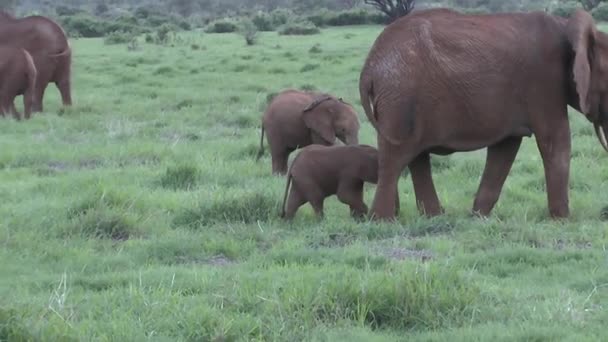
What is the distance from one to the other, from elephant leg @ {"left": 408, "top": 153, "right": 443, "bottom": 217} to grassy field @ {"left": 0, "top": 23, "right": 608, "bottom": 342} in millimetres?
132

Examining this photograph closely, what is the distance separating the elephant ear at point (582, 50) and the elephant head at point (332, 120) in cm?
259

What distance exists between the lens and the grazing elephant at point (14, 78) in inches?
605

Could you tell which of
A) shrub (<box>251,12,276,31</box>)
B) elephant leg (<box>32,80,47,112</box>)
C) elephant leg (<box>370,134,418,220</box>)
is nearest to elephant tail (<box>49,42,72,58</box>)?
elephant leg (<box>32,80,47,112</box>)

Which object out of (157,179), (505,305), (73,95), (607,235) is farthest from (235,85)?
(505,305)

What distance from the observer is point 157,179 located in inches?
404

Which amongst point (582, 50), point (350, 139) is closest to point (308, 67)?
point (350, 139)

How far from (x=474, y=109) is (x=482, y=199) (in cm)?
89

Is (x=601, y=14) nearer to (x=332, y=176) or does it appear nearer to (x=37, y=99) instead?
(x=37, y=99)

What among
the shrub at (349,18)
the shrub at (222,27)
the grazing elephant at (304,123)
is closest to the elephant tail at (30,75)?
the grazing elephant at (304,123)

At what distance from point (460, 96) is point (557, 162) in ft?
3.07

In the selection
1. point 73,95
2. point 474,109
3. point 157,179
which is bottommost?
point 73,95

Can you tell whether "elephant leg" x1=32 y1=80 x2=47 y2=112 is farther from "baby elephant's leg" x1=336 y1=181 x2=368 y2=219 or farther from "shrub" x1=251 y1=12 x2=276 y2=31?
"shrub" x1=251 y1=12 x2=276 y2=31

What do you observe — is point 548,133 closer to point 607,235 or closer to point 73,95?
point 607,235

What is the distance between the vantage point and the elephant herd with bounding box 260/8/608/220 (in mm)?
8109
